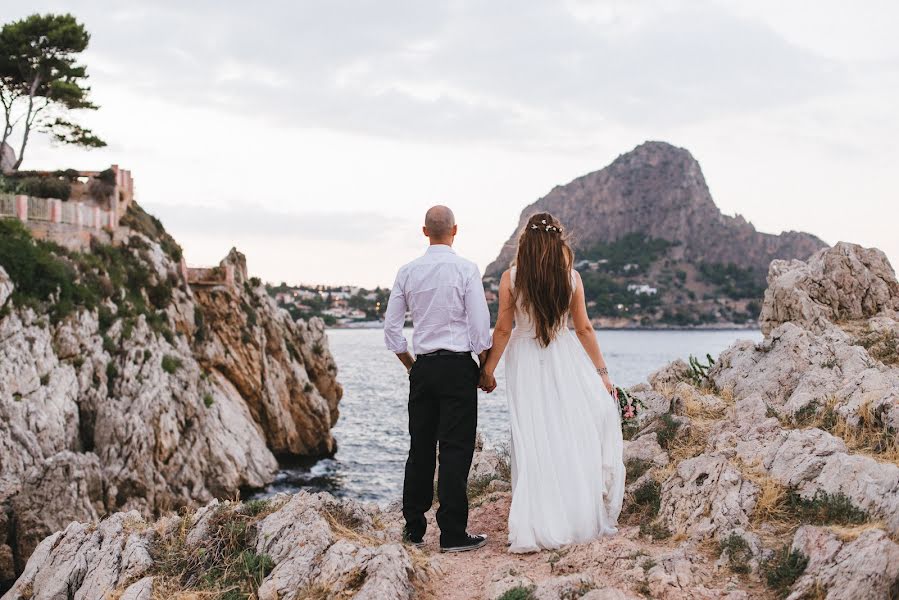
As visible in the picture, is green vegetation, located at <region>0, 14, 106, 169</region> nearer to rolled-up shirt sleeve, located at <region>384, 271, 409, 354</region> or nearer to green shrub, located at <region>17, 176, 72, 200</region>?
green shrub, located at <region>17, 176, 72, 200</region>

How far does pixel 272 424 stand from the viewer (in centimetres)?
3834

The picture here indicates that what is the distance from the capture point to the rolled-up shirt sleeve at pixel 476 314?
6.48m

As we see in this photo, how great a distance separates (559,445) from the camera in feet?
22.0

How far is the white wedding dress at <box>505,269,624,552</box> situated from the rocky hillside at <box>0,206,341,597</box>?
1163 cm

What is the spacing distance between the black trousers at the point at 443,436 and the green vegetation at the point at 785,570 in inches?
100

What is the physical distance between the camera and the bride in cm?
662

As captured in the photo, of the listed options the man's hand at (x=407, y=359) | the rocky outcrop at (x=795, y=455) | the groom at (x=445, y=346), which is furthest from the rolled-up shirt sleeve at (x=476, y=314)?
the rocky outcrop at (x=795, y=455)

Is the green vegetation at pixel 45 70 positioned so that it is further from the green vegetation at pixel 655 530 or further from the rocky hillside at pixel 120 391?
the green vegetation at pixel 655 530

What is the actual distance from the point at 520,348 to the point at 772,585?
286 centimetres

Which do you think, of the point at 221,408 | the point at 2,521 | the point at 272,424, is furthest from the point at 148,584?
the point at 272,424

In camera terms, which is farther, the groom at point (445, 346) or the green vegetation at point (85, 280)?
the green vegetation at point (85, 280)

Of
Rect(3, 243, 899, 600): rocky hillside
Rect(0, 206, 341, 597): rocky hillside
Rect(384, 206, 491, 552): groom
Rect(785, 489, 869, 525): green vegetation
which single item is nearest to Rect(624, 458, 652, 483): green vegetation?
Rect(3, 243, 899, 600): rocky hillside

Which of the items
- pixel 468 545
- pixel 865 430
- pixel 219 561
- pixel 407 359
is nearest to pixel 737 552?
pixel 468 545

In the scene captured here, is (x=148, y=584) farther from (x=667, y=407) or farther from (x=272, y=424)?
(x=272, y=424)
